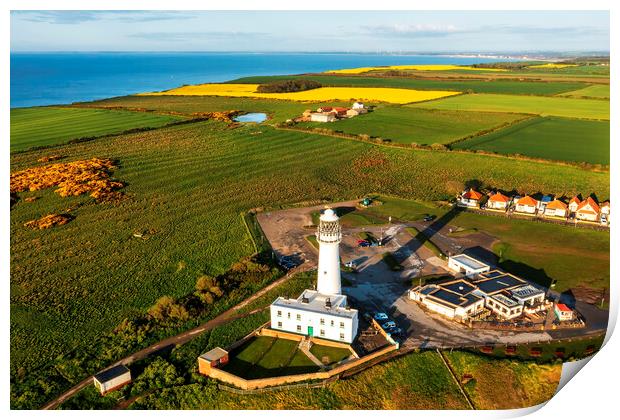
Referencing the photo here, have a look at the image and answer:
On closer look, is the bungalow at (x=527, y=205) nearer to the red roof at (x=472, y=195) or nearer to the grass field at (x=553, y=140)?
the red roof at (x=472, y=195)

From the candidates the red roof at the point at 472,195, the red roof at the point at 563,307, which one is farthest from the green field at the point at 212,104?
the red roof at the point at 563,307

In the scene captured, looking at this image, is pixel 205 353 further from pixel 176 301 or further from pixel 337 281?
pixel 337 281

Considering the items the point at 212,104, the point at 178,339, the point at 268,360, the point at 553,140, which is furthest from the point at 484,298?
the point at 212,104

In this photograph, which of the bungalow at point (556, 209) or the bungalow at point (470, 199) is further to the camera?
the bungalow at point (470, 199)

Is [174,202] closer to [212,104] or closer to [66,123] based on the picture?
[66,123]

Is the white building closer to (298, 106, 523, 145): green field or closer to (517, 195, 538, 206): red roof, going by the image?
(517, 195, 538, 206): red roof

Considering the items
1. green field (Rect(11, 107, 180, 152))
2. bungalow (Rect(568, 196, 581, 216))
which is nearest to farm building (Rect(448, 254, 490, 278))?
bungalow (Rect(568, 196, 581, 216))
